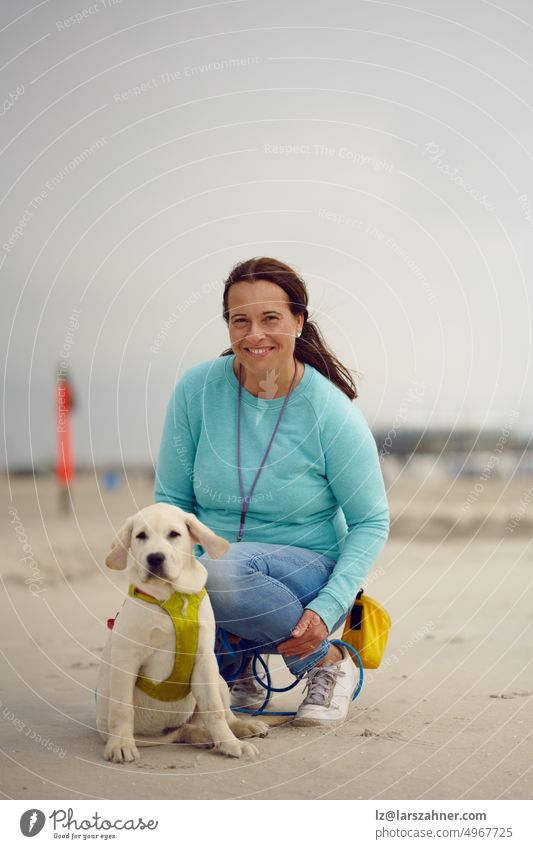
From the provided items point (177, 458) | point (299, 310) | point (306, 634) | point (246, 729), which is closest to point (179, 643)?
point (246, 729)

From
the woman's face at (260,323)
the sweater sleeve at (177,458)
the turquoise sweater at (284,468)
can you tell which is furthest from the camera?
the sweater sleeve at (177,458)

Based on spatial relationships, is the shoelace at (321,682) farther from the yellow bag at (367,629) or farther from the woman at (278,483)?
the yellow bag at (367,629)

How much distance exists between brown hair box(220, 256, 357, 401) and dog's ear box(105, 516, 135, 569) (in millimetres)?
1194

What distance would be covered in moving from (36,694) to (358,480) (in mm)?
1898

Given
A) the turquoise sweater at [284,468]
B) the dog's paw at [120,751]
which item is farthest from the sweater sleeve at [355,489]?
the dog's paw at [120,751]

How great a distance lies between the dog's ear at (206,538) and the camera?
3861mm

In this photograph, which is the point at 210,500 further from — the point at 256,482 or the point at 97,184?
the point at 97,184

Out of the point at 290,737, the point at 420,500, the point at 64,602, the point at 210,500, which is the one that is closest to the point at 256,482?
the point at 210,500

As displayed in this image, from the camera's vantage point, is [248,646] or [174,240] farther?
[174,240]

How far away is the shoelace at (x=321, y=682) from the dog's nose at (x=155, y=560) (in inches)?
42.1

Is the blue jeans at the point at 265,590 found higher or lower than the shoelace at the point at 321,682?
higher

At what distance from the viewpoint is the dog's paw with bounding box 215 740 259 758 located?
12.3ft
